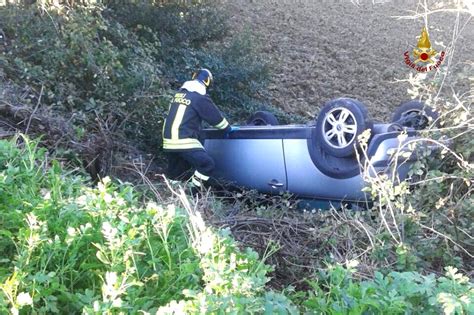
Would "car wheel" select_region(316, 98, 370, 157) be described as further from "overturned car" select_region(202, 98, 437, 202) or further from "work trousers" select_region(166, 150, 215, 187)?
"work trousers" select_region(166, 150, 215, 187)

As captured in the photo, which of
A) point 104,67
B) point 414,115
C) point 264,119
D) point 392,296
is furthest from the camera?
point 104,67

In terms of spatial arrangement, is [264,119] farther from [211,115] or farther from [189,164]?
[189,164]

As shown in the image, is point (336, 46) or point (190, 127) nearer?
point (190, 127)

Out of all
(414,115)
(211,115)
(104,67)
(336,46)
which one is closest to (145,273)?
(414,115)

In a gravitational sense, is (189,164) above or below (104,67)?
below

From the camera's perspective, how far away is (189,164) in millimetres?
7816

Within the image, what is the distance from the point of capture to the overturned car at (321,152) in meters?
5.88

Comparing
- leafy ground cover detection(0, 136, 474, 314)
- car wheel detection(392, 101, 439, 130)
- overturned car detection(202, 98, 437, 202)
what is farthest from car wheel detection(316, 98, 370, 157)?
leafy ground cover detection(0, 136, 474, 314)

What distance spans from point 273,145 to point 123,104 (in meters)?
2.38

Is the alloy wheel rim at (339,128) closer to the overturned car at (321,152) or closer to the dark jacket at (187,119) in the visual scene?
the overturned car at (321,152)

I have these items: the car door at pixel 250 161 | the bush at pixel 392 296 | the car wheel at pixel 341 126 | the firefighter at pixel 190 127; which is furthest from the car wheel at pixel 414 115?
the bush at pixel 392 296

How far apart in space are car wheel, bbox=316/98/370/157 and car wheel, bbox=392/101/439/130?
583 millimetres

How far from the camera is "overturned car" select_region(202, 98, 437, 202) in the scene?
19.3ft

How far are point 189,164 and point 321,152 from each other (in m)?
2.08
